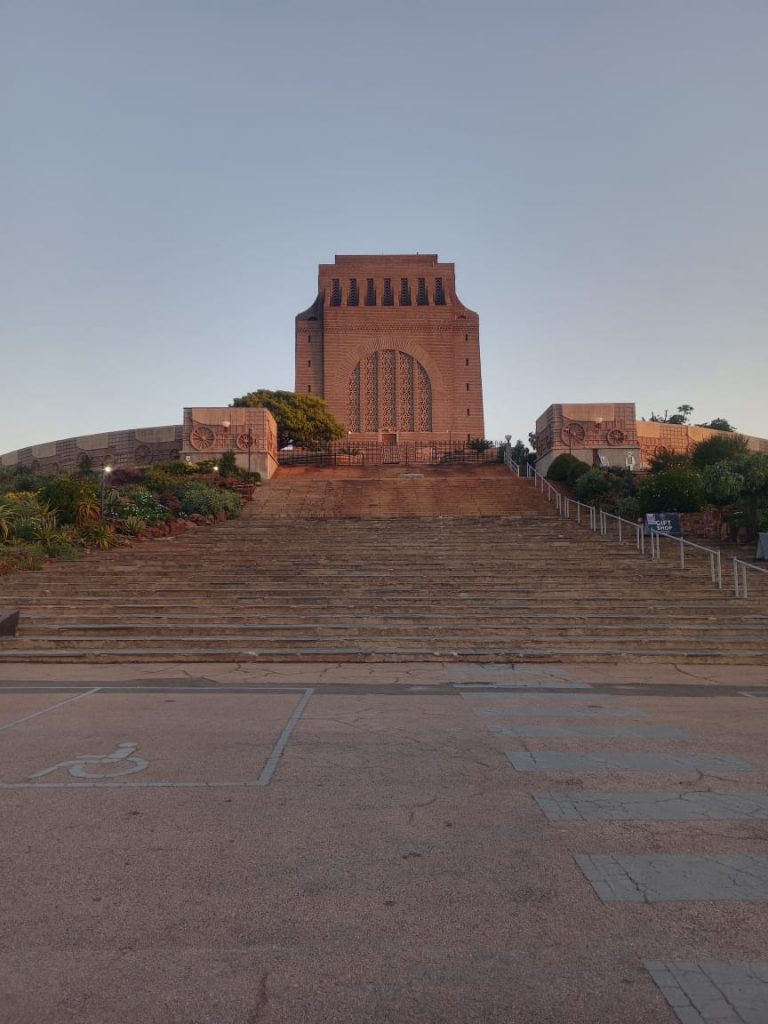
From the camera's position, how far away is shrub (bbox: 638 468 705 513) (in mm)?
21672

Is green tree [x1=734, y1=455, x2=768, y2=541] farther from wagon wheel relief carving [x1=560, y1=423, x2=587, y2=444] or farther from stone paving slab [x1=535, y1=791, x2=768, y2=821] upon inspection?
stone paving slab [x1=535, y1=791, x2=768, y2=821]

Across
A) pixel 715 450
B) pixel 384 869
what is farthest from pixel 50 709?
pixel 715 450

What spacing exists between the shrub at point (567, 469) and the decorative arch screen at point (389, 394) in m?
25.9

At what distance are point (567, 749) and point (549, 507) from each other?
21.7 metres

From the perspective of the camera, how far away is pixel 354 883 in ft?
10.5

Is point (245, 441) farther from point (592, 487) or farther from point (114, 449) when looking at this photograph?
point (592, 487)

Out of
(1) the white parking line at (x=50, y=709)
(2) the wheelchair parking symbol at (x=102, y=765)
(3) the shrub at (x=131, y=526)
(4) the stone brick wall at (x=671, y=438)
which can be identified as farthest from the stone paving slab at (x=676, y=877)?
(4) the stone brick wall at (x=671, y=438)

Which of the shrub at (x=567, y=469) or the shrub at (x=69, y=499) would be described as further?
the shrub at (x=567, y=469)

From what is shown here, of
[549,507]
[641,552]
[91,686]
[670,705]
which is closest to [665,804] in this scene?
[670,705]

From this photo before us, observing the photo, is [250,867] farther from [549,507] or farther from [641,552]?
[549,507]

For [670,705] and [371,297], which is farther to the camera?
[371,297]

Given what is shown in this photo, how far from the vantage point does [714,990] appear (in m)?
2.43

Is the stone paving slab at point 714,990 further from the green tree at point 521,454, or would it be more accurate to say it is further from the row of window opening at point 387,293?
the row of window opening at point 387,293

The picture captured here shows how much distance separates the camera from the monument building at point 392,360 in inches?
2240
